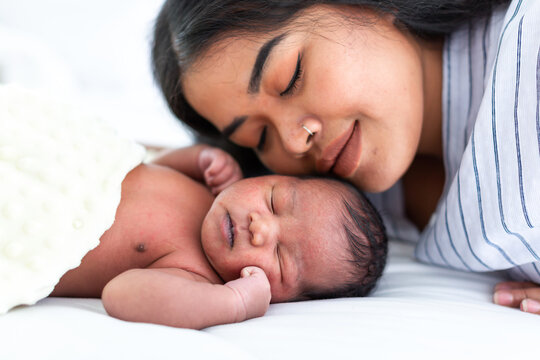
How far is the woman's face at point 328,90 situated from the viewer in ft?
2.97

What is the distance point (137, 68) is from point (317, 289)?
2238 millimetres

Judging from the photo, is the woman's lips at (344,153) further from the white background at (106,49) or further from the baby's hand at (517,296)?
the white background at (106,49)

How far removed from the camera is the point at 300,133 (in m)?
0.95

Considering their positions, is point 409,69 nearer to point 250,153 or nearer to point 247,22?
point 247,22

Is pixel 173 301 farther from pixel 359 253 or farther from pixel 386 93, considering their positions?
pixel 386 93

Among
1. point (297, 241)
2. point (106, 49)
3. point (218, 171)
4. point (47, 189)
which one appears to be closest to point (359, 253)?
point (297, 241)

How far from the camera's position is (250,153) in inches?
56.6

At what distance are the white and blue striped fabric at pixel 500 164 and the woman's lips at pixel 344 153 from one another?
22cm

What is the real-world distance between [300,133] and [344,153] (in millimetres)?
120

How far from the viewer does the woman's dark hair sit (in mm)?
919

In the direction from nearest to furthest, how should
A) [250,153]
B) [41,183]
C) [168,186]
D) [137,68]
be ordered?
[41,183] → [168,186] → [250,153] → [137,68]

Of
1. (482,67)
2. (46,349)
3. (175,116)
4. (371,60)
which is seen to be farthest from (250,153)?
(46,349)

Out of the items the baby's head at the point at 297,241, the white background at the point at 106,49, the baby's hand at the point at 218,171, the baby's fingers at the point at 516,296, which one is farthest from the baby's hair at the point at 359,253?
the white background at the point at 106,49

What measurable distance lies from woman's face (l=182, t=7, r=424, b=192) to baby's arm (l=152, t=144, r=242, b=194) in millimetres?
152
